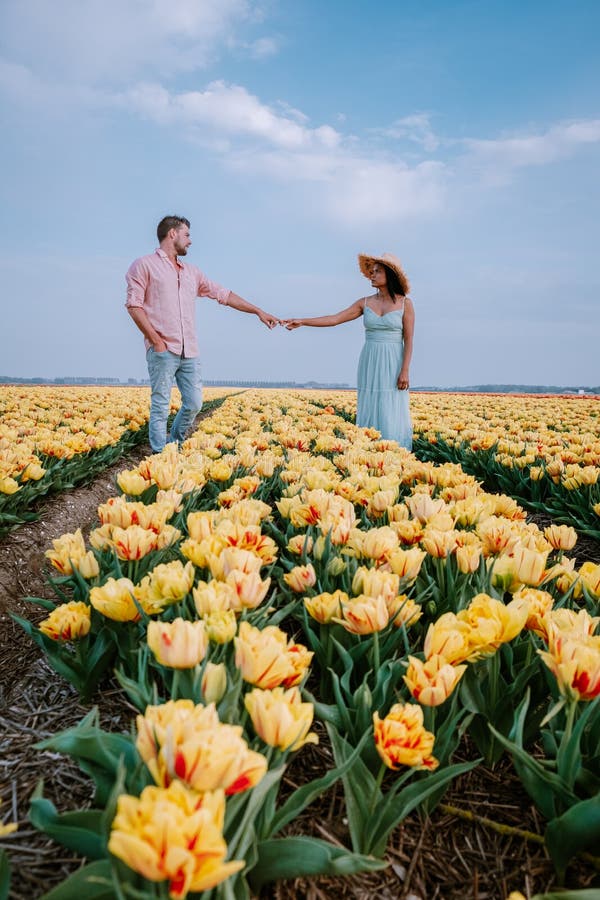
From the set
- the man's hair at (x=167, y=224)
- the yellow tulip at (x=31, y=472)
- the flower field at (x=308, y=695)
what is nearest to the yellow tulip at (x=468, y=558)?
the flower field at (x=308, y=695)

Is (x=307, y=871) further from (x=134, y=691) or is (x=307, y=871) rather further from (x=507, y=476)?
(x=507, y=476)

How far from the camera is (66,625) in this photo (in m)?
1.43

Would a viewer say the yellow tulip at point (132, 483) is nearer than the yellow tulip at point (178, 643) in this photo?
No

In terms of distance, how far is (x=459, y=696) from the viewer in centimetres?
131

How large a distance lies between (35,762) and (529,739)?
3.82 ft

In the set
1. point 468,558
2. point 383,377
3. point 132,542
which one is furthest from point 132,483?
point 383,377

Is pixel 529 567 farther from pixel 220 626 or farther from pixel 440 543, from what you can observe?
pixel 220 626

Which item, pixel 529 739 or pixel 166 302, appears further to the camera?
pixel 166 302

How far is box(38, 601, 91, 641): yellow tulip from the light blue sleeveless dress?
5.26 metres

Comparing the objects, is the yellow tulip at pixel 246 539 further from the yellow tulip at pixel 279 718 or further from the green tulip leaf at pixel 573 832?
the green tulip leaf at pixel 573 832

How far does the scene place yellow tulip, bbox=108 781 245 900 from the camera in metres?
0.61

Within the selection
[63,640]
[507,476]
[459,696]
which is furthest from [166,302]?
[459,696]

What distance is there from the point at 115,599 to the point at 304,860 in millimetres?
741

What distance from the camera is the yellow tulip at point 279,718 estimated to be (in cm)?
87
